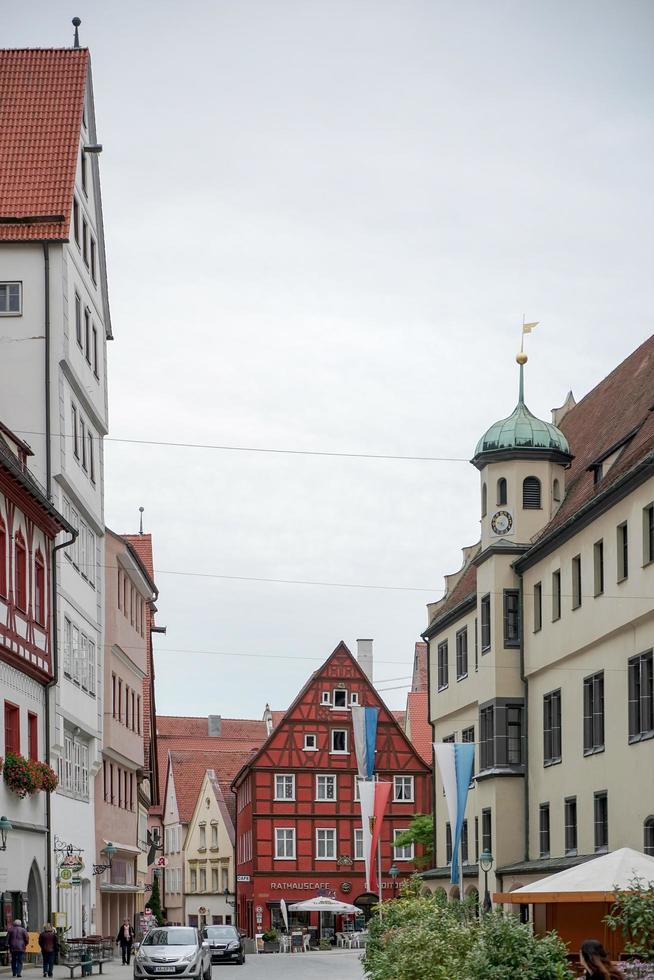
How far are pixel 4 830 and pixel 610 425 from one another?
2118 centimetres

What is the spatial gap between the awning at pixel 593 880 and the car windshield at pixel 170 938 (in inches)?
492

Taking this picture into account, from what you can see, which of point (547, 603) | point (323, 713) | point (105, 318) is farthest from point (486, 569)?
point (323, 713)

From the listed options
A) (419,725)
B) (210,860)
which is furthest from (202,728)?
(419,725)

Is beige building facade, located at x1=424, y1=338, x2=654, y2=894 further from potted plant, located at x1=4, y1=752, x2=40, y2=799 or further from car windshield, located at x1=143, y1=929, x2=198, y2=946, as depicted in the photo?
potted plant, located at x1=4, y1=752, x2=40, y2=799

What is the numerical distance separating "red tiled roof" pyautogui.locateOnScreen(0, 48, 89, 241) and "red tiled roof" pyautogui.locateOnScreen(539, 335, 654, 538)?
50.5ft

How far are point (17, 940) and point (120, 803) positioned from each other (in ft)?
76.0

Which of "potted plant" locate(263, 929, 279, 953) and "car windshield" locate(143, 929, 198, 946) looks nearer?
"car windshield" locate(143, 929, 198, 946)

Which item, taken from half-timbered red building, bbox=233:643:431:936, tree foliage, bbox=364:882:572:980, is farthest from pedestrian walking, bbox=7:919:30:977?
half-timbered red building, bbox=233:643:431:936

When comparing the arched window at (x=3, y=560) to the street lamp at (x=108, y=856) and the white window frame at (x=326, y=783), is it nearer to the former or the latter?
the street lamp at (x=108, y=856)

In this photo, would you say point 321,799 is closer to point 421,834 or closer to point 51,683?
point 421,834

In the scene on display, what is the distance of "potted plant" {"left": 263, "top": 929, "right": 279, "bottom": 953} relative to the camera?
8012 centimetres

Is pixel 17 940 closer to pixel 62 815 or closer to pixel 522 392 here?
pixel 62 815

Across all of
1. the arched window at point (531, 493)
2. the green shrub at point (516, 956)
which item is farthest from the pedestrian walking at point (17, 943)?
the arched window at point (531, 493)

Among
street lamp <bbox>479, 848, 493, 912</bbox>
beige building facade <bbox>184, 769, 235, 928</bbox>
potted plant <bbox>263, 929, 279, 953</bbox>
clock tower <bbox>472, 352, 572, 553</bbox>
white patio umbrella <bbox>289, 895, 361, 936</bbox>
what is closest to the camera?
street lamp <bbox>479, 848, 493, 912</bbox>
